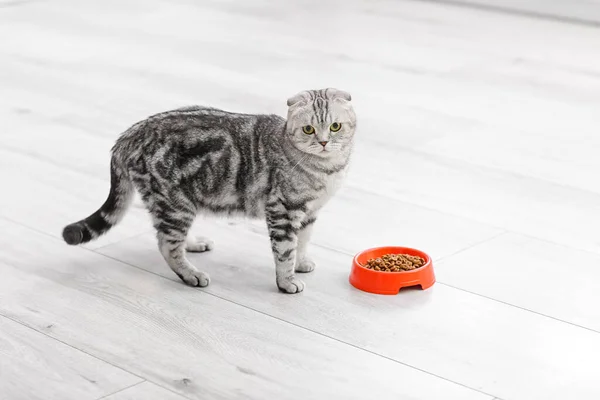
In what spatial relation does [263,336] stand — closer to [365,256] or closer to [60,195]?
[365,256]

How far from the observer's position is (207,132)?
2840 mm

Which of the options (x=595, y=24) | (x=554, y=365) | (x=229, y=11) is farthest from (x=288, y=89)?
(x=554, y=365)

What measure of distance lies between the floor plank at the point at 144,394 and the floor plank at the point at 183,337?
3cm

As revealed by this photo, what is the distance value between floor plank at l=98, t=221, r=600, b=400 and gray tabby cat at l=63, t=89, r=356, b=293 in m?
0.10

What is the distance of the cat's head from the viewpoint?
272 cm

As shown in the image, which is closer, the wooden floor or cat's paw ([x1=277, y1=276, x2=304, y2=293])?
the wooden floor

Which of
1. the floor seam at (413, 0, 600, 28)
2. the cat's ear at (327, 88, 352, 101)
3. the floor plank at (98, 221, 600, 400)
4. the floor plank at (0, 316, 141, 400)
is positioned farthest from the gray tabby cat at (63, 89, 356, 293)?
the floor seam at (413, 0, 600, 28)

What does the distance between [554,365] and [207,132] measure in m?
1.11

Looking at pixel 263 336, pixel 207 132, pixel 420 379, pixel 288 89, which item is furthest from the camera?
pixel 288 89

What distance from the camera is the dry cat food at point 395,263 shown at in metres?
2.88

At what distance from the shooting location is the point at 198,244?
10.1 ft

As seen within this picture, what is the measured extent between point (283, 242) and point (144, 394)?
0.65 m

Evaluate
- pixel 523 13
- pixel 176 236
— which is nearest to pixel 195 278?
pixel 176 236

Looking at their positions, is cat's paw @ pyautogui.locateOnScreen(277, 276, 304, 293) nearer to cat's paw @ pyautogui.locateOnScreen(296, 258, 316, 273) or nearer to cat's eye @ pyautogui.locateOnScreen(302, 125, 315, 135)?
cat's paw @ pyautogui.locateOnScreen(296, 258, 316, 273)
